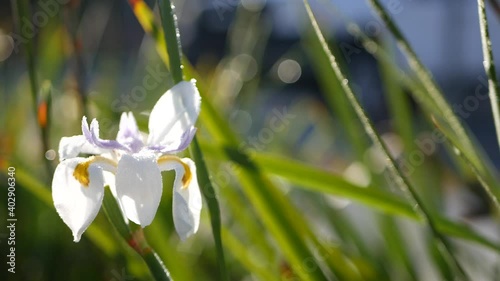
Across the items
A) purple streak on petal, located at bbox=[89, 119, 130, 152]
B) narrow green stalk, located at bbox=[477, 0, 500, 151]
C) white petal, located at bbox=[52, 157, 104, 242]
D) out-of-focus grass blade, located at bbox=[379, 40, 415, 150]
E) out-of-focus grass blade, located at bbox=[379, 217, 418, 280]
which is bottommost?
white petal, located at bbox=[52, 157, 104, 242]

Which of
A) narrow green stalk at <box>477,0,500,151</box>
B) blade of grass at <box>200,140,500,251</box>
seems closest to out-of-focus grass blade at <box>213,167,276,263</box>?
blade of grass at <box>200,140,500,251</box>

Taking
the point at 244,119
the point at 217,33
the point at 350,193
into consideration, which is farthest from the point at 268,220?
the point at 217,33

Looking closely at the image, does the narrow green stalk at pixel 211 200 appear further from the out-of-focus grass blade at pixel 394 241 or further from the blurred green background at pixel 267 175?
the out-of-focus grass blade at pixel 394 241

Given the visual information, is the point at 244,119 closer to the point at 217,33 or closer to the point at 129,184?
the point at 129,184

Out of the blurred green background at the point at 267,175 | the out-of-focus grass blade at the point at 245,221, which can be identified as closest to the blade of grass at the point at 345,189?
the blurred green background at the point at 267,175

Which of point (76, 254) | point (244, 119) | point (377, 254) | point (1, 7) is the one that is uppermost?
point (1, 7)

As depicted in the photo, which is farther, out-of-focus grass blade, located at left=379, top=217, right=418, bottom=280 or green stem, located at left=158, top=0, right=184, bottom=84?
out-of-focus grass blade, located at left=379, top=217, right=418, bottom=280

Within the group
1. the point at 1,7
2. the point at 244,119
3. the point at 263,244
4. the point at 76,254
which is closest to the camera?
the point at 263,244

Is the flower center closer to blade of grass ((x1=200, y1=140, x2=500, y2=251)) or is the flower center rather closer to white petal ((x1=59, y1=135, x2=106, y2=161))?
white petal ((x1=59, y1=135, x2=106, y2=161))
